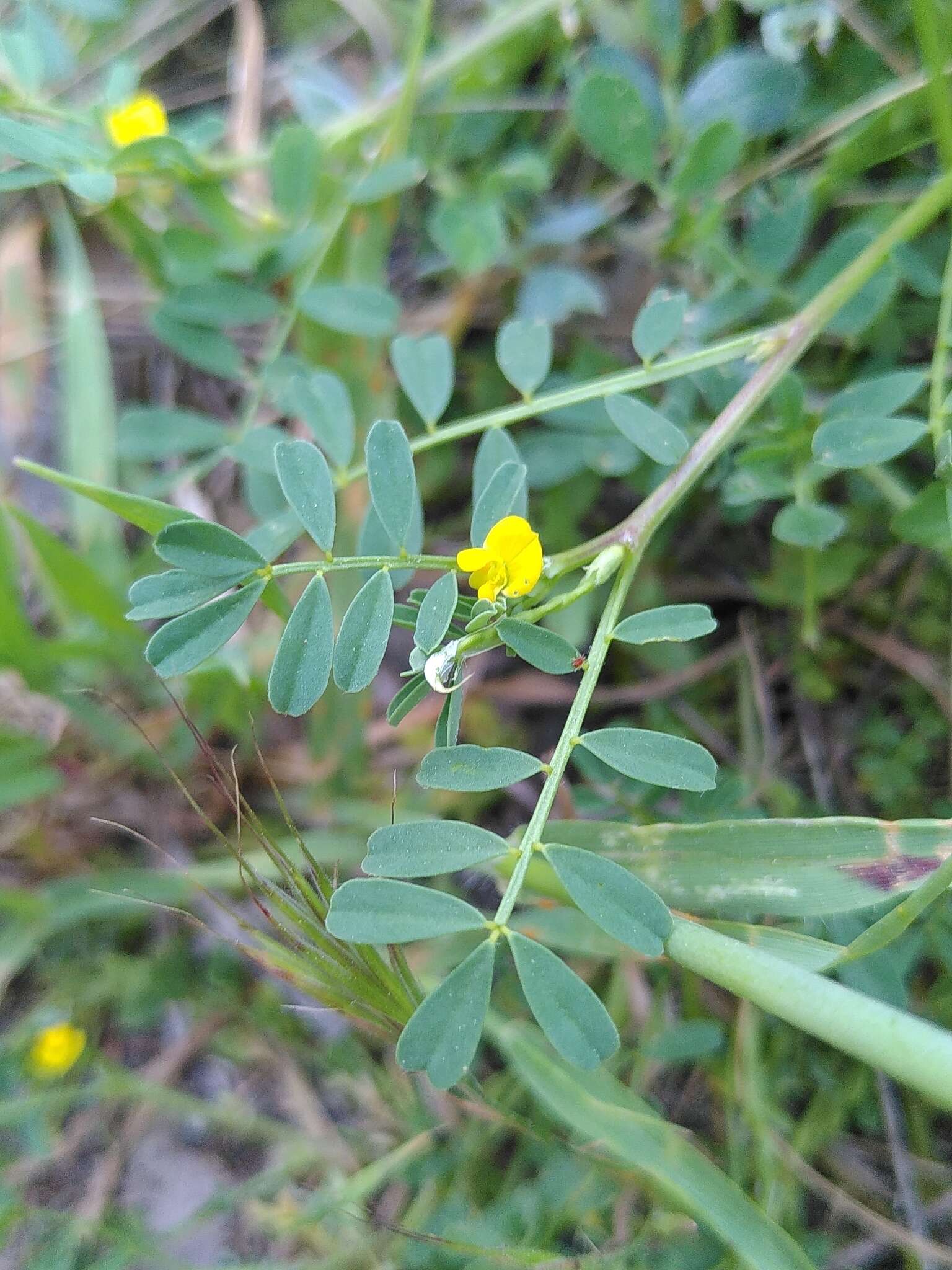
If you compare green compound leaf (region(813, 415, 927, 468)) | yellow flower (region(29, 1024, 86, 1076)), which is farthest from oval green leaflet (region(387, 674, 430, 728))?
yellow flower (region(29, 1024, 86, 1076))

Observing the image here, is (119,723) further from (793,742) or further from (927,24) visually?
(927,24)

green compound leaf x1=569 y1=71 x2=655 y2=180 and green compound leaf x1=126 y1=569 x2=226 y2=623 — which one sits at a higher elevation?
green compound leaf x1=569 y1=71 x2=655 y2=180

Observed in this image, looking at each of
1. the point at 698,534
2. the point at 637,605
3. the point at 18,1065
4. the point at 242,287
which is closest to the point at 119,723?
the point at 18,1065

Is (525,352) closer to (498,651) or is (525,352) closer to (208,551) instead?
(208,551)

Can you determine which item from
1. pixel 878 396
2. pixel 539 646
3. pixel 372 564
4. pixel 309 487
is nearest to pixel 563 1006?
pixel 539 646

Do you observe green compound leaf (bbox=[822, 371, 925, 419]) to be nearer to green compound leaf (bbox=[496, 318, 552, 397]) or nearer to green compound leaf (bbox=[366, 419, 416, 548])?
green compound leaf (bbox=[496, 318, 552, 397])

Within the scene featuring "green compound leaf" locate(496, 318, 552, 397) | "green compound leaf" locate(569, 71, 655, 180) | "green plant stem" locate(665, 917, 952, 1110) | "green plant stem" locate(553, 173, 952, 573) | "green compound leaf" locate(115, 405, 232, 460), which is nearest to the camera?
"green plant stem" locate(665, 917, 952, 1110)

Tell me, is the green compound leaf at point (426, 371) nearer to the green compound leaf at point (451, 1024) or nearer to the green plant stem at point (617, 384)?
the green plant stem at point (617, 384)

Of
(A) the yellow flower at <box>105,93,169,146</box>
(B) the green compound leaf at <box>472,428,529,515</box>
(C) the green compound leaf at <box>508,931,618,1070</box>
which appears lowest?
(C) the green compound leaf at <box>508,931,618,1070</box>
